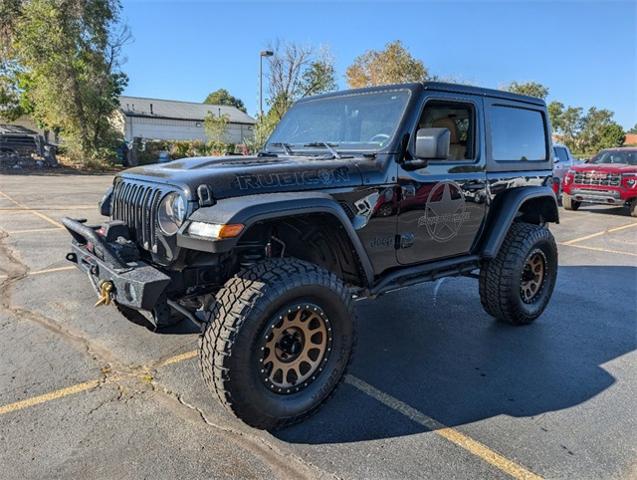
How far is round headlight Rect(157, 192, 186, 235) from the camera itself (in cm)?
283

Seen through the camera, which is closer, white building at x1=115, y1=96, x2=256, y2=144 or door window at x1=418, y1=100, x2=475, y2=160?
door window at x1=418, y1=100, x2=475, y2=160

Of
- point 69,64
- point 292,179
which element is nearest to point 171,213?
point 292,179

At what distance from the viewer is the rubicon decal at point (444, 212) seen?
3775 millimetres

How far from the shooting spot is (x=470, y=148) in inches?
164

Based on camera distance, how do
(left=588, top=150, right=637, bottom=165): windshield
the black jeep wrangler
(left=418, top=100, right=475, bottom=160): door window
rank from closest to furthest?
the black jeep wrangler → (left=418, top=100, right=475, bottom=160): door window → (left=588, top=150, right=637, bottom=165): windshield

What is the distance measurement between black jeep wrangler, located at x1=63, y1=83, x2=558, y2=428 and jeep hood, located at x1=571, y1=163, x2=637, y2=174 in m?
10.2

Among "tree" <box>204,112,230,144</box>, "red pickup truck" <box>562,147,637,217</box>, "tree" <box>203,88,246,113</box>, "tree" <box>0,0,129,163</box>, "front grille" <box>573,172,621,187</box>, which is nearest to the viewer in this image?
"red pickup truck" <box>562,147,637,217</box>

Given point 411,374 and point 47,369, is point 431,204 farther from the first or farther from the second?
point 47,369

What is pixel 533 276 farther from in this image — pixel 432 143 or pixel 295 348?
pixel 295 348

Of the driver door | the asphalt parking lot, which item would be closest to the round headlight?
the asphalt parking lot

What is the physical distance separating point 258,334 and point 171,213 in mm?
905

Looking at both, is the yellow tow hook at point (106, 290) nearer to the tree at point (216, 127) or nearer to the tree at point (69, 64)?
the tree at point (69, 64)

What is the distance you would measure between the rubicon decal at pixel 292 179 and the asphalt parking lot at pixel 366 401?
143 centimetres

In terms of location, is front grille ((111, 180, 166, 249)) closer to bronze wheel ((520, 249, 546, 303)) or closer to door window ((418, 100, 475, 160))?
door window ((418, 100, 475, 160))
